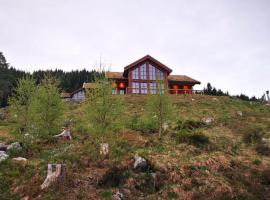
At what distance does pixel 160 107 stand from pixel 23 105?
12569mm

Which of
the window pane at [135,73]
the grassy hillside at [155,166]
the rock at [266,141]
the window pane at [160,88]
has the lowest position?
the grassy hillside at [155,166]

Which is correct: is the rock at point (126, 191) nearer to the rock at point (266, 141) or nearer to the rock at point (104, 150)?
the rock at point (104, 150)

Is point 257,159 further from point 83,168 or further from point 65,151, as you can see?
point 65,151

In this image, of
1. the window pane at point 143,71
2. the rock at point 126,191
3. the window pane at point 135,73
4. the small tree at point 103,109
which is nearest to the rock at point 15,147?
the small tree at point 103,109

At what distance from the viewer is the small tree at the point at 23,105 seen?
19250 millimetres

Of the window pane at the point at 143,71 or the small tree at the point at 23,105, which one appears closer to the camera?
the small tree at the point at 23,105

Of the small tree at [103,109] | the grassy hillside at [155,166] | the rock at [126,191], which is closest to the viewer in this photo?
the rock at [126,191]

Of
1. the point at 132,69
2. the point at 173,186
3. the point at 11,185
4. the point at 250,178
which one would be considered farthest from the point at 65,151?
the point at 132,69

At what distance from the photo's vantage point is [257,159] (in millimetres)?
17859

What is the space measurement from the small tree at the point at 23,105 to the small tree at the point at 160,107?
11067 mm

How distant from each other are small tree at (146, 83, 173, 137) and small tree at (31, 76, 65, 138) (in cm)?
852

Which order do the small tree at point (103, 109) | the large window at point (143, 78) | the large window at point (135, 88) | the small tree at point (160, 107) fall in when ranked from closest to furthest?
the small tree at point (103, 109), the small tree at point (160, 107), the large window at point (135, 88), the large window at point (143, 78)

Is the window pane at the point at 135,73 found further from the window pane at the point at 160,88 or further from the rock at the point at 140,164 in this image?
the rock at the point at 140,164

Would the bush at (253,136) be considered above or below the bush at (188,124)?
below
